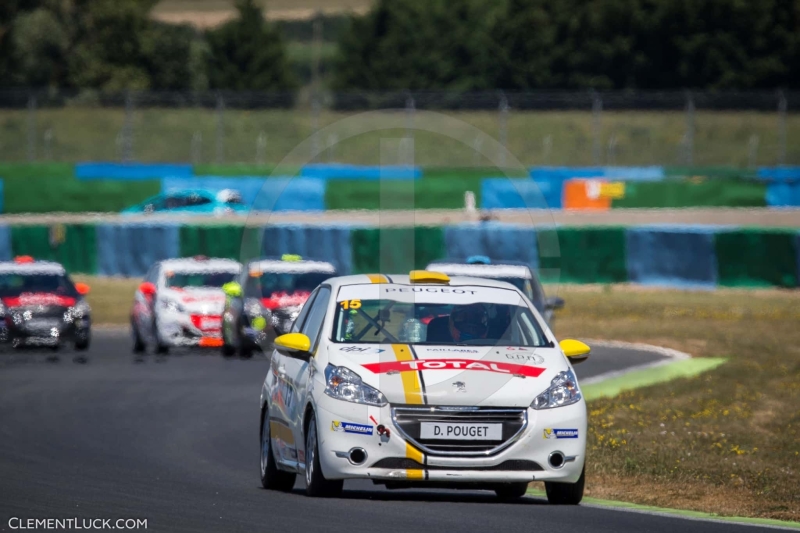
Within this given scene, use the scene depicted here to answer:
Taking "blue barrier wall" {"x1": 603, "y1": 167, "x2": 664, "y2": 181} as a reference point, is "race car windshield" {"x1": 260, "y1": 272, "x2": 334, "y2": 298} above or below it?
above

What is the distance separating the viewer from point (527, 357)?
903 centimetres

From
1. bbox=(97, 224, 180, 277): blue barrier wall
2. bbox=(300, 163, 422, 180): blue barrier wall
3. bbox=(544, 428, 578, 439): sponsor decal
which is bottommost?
bbox=(97, 224, 180, 277): blue barrier wall

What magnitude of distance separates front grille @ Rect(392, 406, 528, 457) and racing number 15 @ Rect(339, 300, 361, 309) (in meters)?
1.11

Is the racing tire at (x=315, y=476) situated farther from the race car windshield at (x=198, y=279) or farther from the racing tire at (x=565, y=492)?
the race car windshield at (x=198, y=279)

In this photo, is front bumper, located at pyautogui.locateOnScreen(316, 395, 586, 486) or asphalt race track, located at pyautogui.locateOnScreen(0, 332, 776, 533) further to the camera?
front bumper, located at pyautogui.locateOnScreen(316, 395, 586, 486)

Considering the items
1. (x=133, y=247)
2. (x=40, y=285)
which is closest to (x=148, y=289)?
(x=40, y=285)

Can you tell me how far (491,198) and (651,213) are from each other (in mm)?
5282

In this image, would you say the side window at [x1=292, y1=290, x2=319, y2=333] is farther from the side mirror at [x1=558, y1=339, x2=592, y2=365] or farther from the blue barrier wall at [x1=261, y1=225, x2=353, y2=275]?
the blue barrier wall at [x1=261, y1=225, x2=353, y2=275]

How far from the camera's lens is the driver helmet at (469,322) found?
953 centimetres

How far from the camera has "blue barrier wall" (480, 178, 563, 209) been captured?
4216cm

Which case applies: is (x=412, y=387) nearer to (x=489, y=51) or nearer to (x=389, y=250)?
(x=389, y=250)

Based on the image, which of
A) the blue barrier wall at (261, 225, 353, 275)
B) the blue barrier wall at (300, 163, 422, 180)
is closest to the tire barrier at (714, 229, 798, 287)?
the blue barrier wall at (261, 225, 353, 275)

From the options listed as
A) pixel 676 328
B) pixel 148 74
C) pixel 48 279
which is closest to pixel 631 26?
pixel 148 74

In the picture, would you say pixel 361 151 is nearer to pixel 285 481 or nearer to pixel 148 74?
pixel 148 74
